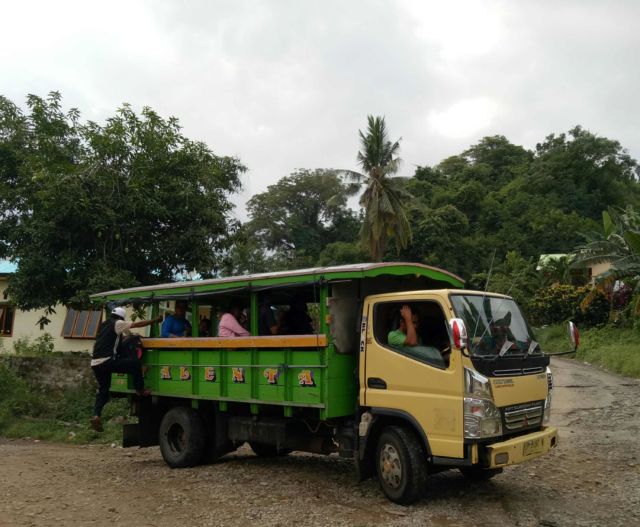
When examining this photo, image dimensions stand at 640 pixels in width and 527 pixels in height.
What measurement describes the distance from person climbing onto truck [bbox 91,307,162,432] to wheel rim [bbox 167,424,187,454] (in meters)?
0.66

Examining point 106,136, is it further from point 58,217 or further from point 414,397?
point 414,397

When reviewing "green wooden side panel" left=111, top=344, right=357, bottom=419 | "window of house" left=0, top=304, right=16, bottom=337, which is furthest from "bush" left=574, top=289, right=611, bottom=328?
"window of house" left=0, top=304, right=16, bottom=337

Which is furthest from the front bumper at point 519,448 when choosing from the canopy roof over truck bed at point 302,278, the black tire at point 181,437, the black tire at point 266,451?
the black tire at point 181,437

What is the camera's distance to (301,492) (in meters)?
6.82

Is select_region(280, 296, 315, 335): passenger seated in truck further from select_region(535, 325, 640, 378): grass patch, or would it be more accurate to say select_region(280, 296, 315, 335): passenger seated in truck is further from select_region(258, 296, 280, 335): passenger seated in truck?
select_region(535, 325, 640, 378): grass patch

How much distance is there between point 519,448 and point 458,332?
52.4 inches

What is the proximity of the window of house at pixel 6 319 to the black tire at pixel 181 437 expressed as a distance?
1425 cm

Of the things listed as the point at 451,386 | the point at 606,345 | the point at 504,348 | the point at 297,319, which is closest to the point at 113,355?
the point at 297,319

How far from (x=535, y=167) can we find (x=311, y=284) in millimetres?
47436

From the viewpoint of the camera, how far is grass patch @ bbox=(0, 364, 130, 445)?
484 inches

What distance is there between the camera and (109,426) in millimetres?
12656

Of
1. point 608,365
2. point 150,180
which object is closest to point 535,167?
point 608,365

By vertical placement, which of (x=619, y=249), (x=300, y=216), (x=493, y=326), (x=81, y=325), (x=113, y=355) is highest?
(x=300, y=216)

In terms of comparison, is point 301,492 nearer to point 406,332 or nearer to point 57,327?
point 406,332
